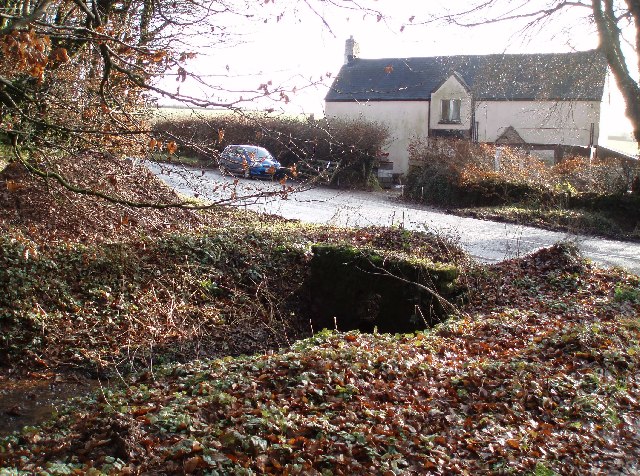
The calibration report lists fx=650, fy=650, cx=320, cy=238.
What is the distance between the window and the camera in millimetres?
38812

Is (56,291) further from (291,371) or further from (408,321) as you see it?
(408,321)

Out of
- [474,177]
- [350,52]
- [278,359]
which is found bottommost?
[278,359]

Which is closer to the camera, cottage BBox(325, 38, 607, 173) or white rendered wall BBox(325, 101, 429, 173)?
cottage BBox(325, 38, 607, 173)

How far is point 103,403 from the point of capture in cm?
615

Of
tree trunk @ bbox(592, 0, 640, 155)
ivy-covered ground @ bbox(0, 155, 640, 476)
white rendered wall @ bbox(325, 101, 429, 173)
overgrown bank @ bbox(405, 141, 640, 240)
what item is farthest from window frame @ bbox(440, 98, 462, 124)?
ivy-covered ground @ bbox(0, 155, 640, 476)

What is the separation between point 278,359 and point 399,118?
111 feet

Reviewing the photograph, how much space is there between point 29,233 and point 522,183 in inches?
783

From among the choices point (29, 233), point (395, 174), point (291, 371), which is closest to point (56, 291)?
point (29, 233)

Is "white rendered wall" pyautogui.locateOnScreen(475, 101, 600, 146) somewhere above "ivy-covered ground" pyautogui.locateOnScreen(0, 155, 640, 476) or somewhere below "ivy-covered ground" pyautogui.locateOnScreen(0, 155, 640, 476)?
above

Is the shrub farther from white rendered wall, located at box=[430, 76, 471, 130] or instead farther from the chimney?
the chimney

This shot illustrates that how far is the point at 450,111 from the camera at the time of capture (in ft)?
128

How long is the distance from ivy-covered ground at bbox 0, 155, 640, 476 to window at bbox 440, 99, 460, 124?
87.5 ft

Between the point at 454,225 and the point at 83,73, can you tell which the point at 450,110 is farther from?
the point at 83,73

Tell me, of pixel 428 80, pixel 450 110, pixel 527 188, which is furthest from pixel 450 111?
pixel 527 188
